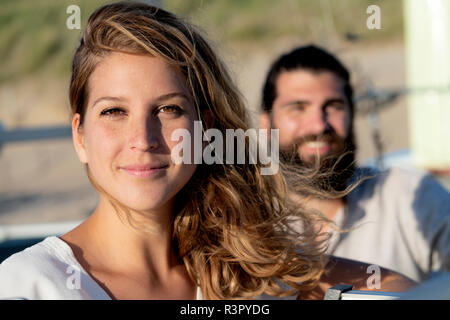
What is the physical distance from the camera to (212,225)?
5.60 ft

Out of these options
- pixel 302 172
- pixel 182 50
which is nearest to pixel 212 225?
pixel 302 172

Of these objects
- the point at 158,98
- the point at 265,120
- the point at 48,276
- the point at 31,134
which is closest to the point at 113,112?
the point at 158,98

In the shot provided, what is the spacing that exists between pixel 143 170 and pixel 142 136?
0.27 feet

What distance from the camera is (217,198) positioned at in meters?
1.73

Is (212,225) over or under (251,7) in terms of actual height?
under

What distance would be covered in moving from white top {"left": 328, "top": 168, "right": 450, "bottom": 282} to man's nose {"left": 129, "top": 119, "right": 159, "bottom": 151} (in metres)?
1.05

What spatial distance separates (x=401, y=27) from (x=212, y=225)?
58.8ft

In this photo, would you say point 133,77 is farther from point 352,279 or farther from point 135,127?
point 352,279

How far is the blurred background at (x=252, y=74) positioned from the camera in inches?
148

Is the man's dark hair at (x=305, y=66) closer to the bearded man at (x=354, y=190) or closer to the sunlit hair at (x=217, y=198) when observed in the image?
the bearded man at (x=354, y=190)

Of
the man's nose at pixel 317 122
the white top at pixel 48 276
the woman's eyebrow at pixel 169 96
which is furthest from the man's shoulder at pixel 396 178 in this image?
the white top at pixel 48 276

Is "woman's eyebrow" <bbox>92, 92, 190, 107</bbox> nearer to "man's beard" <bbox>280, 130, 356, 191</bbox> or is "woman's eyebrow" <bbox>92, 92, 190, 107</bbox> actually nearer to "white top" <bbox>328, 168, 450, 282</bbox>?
"man's beard" <bbox>280, 130, 356, 191</bbox>

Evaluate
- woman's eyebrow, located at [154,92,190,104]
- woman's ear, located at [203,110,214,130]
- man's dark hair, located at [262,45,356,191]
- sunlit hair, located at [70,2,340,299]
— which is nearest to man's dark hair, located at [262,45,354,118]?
man's dark hair, located at [262,45,356,191]
